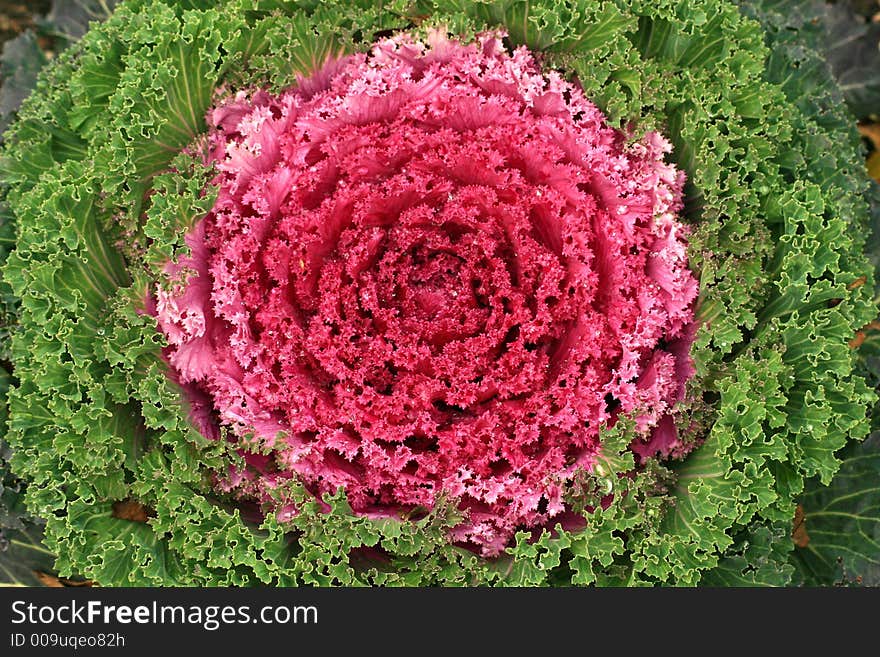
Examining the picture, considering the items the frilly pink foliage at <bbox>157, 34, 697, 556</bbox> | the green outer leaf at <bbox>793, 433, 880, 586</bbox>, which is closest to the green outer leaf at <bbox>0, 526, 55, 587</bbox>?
the frilly pink foliage at <bbox>157, 34, 697, 556</bbox>

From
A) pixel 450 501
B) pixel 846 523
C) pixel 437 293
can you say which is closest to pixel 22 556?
pixel 450 501

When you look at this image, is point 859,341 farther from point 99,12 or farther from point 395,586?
point 99,12

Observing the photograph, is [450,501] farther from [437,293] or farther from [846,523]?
[846,523]

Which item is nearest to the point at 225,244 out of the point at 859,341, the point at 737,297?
the point at 737,297

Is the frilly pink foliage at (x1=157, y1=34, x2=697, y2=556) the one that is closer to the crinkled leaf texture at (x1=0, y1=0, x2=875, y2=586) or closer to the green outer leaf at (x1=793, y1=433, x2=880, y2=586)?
the crinkled leaf texture at (x1=0, y1=0, x2=875, y2=586)

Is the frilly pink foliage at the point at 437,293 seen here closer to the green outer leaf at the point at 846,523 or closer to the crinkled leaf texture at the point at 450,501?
the crinkled leaf texture at the point at 450,501
